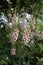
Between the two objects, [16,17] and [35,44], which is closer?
[16,17]

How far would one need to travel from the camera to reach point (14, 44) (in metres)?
2.51

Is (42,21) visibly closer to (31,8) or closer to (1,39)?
(31,8)

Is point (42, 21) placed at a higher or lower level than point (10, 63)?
higher

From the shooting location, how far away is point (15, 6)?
2.73 metres

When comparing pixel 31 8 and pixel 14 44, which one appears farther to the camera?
pixel 31 8

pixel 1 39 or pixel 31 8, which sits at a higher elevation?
pixel 31 8

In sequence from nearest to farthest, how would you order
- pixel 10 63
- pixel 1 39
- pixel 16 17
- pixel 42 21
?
1. pixel 16 17
2. pixel 1 39
3. pixel 10 63
4. pixel 42 21

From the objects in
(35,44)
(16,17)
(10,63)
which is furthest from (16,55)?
(16,17)

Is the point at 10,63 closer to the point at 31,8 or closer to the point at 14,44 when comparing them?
the point at 14,44

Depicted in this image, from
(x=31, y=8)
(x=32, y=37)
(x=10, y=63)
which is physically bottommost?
(x=10, y=63)

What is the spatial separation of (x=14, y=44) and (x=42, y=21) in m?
0.72

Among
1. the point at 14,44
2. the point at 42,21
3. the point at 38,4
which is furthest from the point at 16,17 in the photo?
the point at 42,21

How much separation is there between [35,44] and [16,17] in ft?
2.10

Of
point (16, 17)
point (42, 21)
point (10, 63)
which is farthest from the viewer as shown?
point (42, 21)
